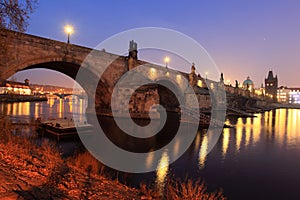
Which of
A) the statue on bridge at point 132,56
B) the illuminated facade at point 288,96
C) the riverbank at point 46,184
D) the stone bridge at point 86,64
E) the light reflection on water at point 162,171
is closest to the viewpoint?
the riverbank at point 46,184

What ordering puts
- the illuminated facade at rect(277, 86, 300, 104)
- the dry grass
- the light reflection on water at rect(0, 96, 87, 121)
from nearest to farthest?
the dry grass < the light reflection on water at rect(0, 96, 87, 121) < the illuminated facade at rect(277, 86, 300, 104)

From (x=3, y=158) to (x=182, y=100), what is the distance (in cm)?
5904

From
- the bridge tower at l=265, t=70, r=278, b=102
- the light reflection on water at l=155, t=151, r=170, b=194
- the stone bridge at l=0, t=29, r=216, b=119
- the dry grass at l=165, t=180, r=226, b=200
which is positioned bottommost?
the light reflection on water at l=155, t=151, r=170, b=194

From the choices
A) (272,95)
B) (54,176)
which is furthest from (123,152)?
(272,95)

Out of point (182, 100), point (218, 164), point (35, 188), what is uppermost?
point (182, 100)

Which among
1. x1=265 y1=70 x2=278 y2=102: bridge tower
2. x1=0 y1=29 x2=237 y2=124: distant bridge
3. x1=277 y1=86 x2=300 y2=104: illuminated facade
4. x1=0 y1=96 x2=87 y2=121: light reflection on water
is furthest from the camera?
x1=277 y1=86 x2=300 y2=104: illuminated facade

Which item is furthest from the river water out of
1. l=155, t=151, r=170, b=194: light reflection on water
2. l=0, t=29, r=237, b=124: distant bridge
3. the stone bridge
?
the stone bridge

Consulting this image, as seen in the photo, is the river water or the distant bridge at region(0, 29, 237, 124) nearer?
the river water

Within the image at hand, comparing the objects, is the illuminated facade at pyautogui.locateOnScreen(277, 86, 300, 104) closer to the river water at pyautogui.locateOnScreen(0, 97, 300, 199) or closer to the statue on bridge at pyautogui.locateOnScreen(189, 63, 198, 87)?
the statue on bridge at pyautogui.locateOnScreen(189, 63, 198, 87)

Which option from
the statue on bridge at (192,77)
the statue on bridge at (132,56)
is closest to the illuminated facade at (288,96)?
the statue on bridge at (192,77)

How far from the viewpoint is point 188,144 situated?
23.5 metres

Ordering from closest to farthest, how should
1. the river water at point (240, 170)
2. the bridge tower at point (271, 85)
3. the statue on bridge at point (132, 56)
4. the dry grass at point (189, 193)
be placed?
the dry grass at point (189, 193) → the river water at point (240, 170) → the statue on bridge at point (132, 56) → the bridge tower at point (271, 85)

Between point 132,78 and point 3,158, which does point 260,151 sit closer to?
point 3,158

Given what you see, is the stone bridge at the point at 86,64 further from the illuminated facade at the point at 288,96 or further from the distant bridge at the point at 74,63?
the illuminated facade at the point at 288,96
